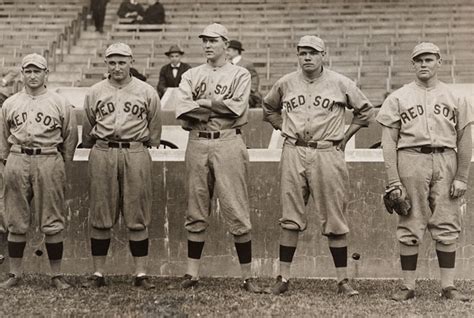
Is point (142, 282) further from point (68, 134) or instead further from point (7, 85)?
point (7, 85)

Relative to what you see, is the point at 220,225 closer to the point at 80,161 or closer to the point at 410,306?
the point at 80,161

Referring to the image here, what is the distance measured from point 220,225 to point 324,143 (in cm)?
134

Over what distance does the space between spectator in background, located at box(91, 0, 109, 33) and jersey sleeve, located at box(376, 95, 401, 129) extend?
1358cm

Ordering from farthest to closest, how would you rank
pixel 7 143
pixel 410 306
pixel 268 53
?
1. pixel 268 53
2. pixel 7 143
3. pixel 410 306

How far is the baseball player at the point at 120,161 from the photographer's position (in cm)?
678

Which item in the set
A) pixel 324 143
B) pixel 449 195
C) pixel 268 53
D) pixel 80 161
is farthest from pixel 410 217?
pixel 268 53

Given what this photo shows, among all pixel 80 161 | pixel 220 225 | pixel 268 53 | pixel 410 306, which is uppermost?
pixel 268 53

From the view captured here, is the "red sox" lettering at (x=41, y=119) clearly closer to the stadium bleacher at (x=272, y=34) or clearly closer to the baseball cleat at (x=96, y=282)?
the baseball cleat at (x=96, y=282)

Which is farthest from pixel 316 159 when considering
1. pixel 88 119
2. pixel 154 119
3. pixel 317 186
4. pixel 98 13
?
pixel 98 13

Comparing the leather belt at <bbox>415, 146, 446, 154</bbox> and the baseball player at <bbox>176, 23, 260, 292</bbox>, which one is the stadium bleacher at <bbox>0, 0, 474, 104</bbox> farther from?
the leather belt at <bbox>415, 146, 446, 154</bbox>

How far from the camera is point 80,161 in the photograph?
741 centimetres

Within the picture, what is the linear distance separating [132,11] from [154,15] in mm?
581

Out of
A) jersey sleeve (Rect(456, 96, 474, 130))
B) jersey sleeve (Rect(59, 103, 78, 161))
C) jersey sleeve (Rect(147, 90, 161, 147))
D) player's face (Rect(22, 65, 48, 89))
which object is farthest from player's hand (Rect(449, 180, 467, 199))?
player's face (Rect(22, 65, 48, 89))

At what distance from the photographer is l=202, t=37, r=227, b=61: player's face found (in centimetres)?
679
